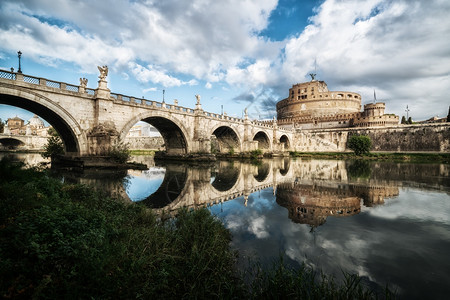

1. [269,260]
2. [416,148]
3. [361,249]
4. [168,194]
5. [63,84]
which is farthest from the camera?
[416,148]

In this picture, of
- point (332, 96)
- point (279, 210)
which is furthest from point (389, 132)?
point (279, 210)

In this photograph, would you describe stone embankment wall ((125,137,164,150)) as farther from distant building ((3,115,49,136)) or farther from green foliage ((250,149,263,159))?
green foliage ((250,149,263,159))

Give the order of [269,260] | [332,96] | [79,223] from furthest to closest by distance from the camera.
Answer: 1. [332,96]
2. [269,260]
3. [79,223]

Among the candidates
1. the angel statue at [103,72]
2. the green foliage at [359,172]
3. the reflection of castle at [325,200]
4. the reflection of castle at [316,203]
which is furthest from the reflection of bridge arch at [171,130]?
the green foliage at [359,172]

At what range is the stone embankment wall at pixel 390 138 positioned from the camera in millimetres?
43344

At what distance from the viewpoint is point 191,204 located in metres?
8.38

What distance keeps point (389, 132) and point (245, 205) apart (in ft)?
184

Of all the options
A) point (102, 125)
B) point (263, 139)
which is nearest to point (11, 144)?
point (102, 125)

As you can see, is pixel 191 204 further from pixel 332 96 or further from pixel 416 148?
pixel 332 96

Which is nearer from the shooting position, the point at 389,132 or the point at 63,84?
the point at 63,84

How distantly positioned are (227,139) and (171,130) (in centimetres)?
1353

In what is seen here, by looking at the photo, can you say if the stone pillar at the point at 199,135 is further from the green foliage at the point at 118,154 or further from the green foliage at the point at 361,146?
the green foliage at the point at 361,146

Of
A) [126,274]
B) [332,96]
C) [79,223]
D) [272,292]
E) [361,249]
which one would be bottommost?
[361,249]

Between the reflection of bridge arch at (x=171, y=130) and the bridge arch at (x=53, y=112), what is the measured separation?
628cm
